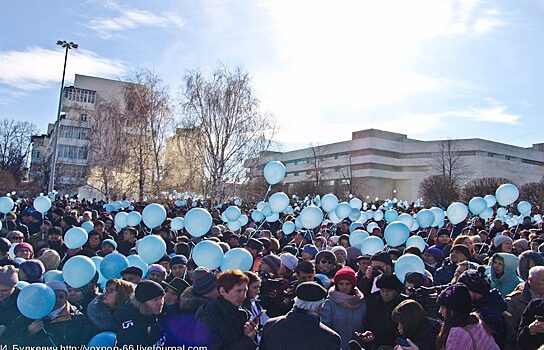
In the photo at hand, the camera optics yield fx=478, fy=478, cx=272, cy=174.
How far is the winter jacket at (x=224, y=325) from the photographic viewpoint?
319 centimetres

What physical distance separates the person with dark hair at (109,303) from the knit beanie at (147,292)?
42 centimetres

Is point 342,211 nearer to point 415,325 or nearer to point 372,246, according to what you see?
point 372,246

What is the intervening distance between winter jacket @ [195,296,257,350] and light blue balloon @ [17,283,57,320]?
1.26 m

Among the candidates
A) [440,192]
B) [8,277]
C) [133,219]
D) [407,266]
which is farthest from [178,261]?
[440,192]

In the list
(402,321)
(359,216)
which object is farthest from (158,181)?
(402,321)

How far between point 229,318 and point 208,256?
6.12ft

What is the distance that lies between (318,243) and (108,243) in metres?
3.83

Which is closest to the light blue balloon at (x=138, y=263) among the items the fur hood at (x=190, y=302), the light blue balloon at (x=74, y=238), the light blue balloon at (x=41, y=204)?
the fur hood at (x=190, y=302)

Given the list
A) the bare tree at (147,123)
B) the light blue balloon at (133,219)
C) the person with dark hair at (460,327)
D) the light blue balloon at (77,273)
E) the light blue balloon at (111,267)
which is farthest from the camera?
the bare tree at (147,123)

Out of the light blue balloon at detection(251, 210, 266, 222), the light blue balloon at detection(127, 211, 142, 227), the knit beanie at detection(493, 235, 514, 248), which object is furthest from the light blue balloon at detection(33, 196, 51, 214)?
the knit beanie at detection(493, 235, 514, 248)

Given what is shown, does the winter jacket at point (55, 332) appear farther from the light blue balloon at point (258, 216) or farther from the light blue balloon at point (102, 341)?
the light blue balloon at point (258, 216)

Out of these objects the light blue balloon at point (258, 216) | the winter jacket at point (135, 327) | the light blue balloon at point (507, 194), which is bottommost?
the winter jacket at point (135, 327)

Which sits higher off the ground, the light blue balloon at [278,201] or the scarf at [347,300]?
the light blue balloon at [278,201]

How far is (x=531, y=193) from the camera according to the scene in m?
33.0
